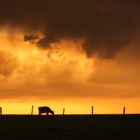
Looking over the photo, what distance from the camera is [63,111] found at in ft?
349
